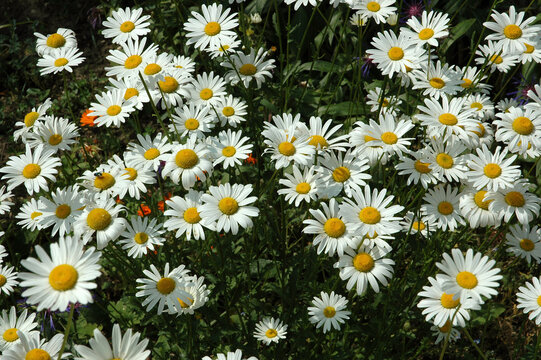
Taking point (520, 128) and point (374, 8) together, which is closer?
point (520, 128)

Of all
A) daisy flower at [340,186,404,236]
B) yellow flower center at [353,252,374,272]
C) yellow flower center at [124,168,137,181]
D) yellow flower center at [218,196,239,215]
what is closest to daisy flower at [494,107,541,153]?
daisy flower at [340,186,404,236]

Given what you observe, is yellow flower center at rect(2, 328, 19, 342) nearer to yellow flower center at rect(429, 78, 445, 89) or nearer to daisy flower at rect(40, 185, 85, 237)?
daisy flower at rect(40, 185, 85, 237)

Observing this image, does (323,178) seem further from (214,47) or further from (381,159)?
(214,47)

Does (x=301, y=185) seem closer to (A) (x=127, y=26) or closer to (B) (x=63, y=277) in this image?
(B) (x=63, y=277)

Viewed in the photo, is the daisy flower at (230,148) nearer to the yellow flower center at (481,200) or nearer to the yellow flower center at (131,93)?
the yellow flower center at (131,93)

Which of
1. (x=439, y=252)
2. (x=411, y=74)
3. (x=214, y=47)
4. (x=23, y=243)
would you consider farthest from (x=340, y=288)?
(x=23, y=243)

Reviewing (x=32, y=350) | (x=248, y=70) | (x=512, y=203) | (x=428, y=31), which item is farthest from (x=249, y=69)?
(x=32, y=350)

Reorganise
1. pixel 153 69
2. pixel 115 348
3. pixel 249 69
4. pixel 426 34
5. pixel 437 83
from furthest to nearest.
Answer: pixel 249 69 < pixel 437 83 < pixel 426 34 < pixel 153 69 < pixel 115 348
